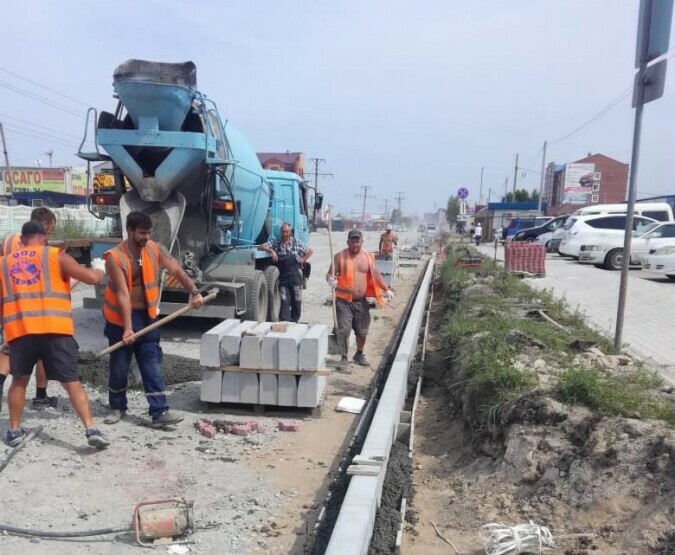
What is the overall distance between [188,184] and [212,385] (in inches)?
142

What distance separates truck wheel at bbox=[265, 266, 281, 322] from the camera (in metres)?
9.26

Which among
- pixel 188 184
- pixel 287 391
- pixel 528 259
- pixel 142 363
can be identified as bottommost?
pixel 287 391

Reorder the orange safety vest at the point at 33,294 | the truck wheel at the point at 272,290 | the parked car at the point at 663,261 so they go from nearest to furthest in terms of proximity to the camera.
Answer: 1. the orange safety vest at the point at 33,294
2. the truck wheel at the point at 272,290
3. the parked car at the point at 663,261

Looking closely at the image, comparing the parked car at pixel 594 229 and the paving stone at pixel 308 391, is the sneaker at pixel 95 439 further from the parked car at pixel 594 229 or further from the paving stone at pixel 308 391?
the parked car at pixel 594 229

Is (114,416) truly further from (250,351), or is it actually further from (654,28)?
(654,28)

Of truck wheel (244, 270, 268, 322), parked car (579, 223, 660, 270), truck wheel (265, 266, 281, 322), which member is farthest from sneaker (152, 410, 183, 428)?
parked car (579, 223, 660, 270)

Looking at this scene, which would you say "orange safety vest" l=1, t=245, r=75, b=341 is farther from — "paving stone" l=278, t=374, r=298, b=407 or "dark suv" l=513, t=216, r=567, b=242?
"dark suv" l=513, t=216, r=567, b=242

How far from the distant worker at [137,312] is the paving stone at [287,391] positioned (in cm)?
96

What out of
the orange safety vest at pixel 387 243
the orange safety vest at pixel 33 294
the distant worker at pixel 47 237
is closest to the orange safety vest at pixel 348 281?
the distant worker at pixel 47 237

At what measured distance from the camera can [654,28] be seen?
5223 millimetres

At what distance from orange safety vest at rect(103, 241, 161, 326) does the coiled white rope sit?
129 inches

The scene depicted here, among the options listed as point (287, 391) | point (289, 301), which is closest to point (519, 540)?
point (287, 391)

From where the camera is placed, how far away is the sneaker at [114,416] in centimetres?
494

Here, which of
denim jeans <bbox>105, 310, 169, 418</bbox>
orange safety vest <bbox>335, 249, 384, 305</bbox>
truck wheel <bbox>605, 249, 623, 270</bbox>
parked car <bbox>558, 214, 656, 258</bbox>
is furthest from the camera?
parked car <bbox>558, 214, 656, 258</bbox>
